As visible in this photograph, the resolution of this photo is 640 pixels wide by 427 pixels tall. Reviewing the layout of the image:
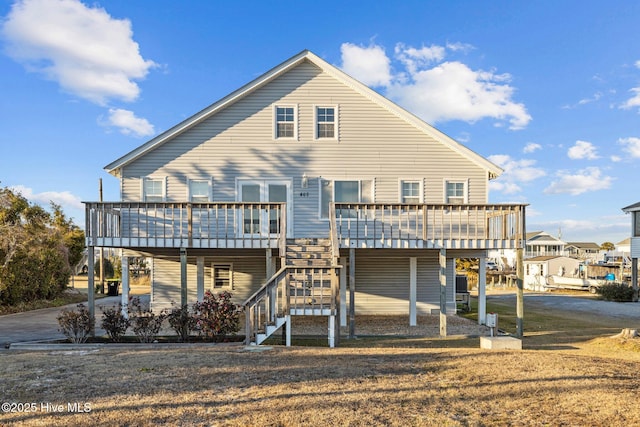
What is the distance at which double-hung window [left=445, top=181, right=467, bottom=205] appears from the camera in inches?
624

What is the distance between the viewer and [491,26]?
18828mm

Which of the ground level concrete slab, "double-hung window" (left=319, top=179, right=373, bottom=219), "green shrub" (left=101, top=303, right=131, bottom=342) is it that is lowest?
the ground level concrete slab

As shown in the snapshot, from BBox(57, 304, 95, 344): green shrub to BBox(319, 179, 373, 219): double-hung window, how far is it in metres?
→ 7.85

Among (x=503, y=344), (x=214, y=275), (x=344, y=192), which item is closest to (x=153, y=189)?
(x=214, y=275)

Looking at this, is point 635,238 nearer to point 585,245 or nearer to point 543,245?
point 543,245

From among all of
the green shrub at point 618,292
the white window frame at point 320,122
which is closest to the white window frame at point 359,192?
the white window frame at point 320,122

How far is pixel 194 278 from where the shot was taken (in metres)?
16.4

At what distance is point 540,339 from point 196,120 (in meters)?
12.4

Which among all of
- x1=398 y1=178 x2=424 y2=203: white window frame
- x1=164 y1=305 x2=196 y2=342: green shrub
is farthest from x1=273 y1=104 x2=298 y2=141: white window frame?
x1=164 y1=305 x2=196 y2=342: green shrub

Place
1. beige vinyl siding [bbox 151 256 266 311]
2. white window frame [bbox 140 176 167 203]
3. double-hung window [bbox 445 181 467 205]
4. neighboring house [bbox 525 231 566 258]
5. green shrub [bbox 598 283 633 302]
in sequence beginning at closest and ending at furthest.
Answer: white window frame [bbox 140 176 167 203] → double-hung window [bbox 445 181 467 205] → beige vinyl siding [bbox 151 256 266 311] → green shrub [bbox 598 283 633 302] → neighboring house [bbox 525 231 566 258]

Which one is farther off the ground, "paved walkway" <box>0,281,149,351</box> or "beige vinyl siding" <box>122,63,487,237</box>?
"beige vinyl siding" <box>122,63,487,237</box>

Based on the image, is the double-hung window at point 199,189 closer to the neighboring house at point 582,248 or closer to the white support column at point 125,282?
the white support column at point 125,282

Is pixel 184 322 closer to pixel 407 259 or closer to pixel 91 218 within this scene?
pixel 91 218

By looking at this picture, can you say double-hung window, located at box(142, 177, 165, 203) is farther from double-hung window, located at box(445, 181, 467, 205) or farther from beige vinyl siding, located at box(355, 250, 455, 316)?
double-hung window, located at box(445, 181, 467, 205)
